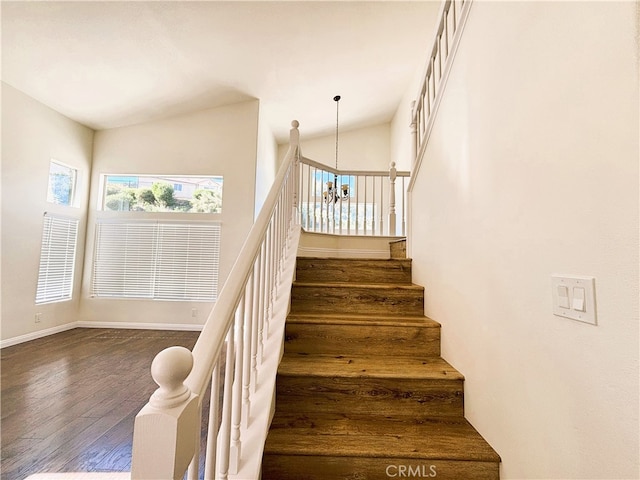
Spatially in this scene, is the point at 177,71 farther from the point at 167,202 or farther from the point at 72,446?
the point at 72,446

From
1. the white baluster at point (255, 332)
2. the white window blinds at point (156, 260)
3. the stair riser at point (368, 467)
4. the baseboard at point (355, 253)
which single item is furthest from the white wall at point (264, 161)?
the stair riser at point (368, 467)

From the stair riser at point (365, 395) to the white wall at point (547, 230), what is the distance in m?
0.10

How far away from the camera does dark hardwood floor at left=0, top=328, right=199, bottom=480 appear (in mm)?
1532

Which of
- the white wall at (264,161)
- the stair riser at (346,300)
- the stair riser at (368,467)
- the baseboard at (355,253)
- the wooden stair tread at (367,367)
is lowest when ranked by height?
the stair riser at (368,467)

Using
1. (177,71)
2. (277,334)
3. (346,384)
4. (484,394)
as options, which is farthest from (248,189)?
(484,394)

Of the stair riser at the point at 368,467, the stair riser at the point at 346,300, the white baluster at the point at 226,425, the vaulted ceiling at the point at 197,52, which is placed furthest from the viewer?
the vaulted ceiling at the point at 197,52

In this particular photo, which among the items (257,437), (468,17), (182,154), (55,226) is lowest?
(257,437)

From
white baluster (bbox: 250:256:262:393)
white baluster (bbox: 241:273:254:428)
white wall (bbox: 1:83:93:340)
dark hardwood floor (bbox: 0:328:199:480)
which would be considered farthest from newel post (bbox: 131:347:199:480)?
white wall (bbox: 1:83:93:340)

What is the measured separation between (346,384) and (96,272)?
4.71 meters

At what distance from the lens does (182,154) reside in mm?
4469

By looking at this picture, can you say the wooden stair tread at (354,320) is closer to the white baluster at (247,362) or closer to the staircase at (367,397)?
the staircase at (367,397)

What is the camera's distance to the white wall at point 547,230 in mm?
668

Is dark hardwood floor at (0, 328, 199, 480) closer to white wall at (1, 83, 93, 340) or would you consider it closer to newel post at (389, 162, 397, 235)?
white wall at (1, 83, 93, 340)

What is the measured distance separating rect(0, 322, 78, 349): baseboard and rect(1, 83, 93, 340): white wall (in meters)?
0.03
